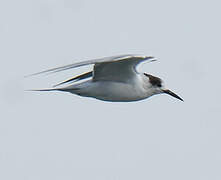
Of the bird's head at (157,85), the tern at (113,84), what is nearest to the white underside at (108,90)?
the tern at (113,84)

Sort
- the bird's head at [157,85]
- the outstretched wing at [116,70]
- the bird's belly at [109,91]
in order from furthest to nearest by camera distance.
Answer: the bird's head at [157,85], the bird's belly at [109,91], the outstretched wing at [116,70]

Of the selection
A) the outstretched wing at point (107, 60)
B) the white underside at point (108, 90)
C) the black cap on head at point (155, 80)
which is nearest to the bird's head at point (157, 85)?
the black cap on head at point (155, 80)

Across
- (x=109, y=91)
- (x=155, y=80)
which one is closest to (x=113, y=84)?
(x=109, y=91)

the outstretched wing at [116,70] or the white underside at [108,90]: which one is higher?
the outstretched wing at [116,70]

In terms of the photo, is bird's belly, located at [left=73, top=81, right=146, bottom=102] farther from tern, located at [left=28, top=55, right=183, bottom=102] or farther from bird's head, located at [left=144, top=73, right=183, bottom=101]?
bird's head, located at [left=144, top=73, right=183, bottom=101]

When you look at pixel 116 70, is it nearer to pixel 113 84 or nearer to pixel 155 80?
pixel 113 84

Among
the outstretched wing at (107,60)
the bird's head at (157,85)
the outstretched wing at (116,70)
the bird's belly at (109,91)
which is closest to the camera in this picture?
the outstretched wing at (107,60)

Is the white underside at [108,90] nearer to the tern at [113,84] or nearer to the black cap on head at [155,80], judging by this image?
the tern at [113,84]

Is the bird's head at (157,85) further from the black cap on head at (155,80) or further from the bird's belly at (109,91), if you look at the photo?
the bird's belly at (109,91)

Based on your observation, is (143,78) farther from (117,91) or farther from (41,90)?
(41,90)

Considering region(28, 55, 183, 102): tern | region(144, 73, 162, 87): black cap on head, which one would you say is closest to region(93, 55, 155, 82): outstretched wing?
region(28, 55, 183, 102): tern

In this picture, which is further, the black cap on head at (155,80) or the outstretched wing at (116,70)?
the black cap on head at (155,80)

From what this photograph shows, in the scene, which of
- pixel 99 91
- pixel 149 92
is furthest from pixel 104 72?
pixel 149 92

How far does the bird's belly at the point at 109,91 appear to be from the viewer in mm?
16781
